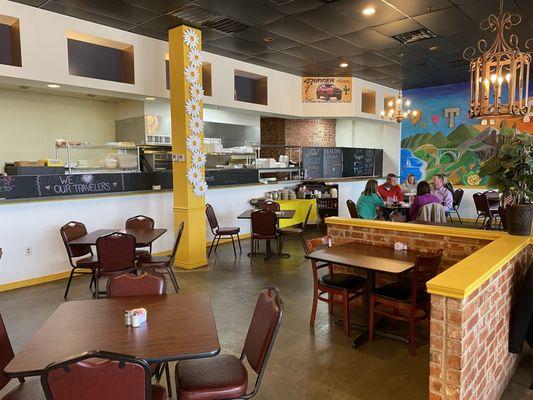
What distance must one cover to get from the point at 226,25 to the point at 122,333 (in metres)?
4.89

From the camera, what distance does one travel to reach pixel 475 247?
11.2ft

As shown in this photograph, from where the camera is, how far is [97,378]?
1.56 meters

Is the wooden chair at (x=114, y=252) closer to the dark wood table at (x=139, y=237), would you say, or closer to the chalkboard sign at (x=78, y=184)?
the dark wood table at (x=139, y=237)

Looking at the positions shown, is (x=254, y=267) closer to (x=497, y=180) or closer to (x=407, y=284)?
(x=407, y=284)

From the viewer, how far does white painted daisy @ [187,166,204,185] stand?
5.85 meters

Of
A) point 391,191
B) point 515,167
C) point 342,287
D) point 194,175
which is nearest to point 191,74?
point 194,175

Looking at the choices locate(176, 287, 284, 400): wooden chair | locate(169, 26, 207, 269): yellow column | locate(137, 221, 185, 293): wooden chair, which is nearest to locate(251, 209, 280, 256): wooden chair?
locate(169, 26, 207, 269): yellow column

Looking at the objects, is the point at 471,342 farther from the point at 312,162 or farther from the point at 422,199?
the point at 312,162

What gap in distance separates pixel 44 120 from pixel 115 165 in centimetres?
190

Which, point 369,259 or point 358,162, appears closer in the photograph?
point 369,259

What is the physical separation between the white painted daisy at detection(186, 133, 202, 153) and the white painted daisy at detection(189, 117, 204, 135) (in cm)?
7

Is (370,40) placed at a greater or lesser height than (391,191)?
greater

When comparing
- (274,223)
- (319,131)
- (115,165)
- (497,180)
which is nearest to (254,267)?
(274,223)

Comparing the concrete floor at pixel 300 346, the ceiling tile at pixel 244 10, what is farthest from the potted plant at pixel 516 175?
the ceiling tile at pixel 244 10
